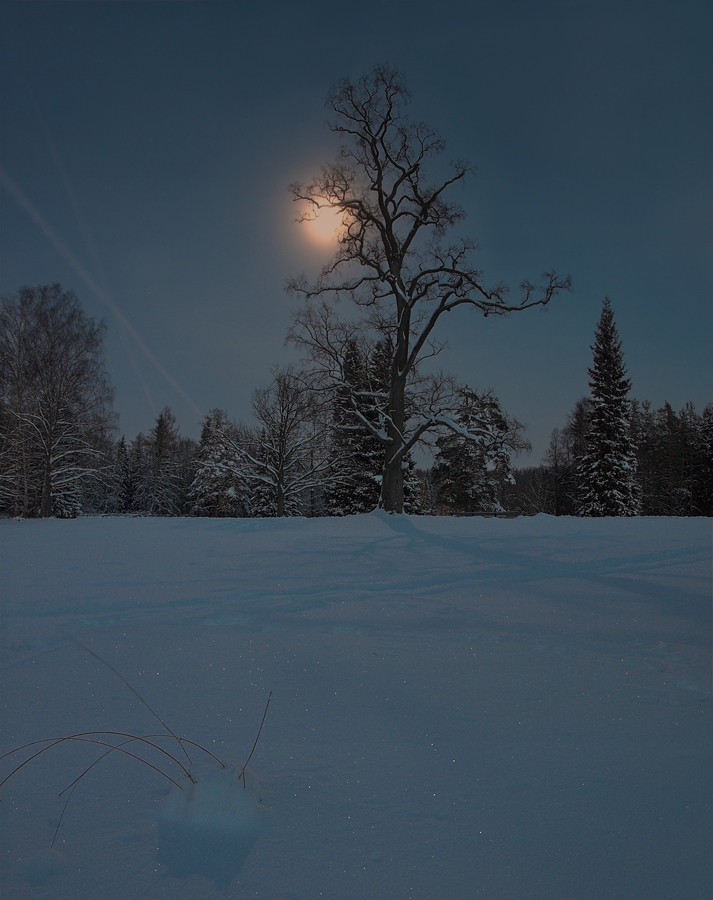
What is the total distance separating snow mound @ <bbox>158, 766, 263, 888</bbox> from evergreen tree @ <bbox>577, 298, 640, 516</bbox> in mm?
30235

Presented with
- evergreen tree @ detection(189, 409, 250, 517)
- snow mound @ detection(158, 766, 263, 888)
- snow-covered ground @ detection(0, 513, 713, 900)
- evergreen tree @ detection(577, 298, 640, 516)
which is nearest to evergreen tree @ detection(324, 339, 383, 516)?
evergreen tree @ detection(189, 409, 250, 517)

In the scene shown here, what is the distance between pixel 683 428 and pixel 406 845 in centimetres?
4353

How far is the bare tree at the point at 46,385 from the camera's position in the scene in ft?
60.8

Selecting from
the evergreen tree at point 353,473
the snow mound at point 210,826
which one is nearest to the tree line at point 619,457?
the evergreen tree at point 353,473

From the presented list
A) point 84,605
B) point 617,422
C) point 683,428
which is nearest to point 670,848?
point 84,605

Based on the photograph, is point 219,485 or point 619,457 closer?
point 619,457

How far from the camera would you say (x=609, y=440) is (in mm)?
28594

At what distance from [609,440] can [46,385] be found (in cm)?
2882

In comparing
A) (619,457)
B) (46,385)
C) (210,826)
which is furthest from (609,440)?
(210,826)

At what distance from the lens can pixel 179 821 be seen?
144cm

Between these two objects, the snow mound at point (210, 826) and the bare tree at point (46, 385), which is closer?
the snow mound at point (210, 826)

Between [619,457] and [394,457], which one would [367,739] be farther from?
[619,457]

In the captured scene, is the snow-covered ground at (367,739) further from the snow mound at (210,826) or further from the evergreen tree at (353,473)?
the evergreen tree at (353,473)

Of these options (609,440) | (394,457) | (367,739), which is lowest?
(367,739)
